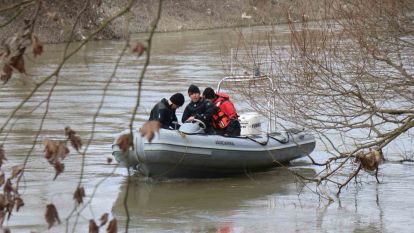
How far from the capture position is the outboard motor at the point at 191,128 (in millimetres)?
11988

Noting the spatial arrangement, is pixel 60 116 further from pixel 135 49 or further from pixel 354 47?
pixel 135 49

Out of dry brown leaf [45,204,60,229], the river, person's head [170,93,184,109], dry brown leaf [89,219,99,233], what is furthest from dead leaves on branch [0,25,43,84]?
person's head [170,93,184,109]

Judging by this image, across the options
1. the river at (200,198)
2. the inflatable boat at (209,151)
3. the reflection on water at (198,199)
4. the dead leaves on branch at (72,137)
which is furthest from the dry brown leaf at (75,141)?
the inflatable boat at (209,151)

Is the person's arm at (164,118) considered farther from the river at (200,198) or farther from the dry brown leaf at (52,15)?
the dry brown leaf at (52,15)

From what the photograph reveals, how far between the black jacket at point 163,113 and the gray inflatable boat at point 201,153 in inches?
10.8

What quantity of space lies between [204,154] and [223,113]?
663mm

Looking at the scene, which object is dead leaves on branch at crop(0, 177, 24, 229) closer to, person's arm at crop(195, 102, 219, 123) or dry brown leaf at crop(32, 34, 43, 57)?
dry brown leaf at crop(32, 34, 43, 57)

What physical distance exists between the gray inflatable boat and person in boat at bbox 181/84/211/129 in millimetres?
157

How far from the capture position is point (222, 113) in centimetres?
1245

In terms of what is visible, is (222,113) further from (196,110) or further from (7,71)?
(7,71)

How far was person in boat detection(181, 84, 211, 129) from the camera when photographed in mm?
12258

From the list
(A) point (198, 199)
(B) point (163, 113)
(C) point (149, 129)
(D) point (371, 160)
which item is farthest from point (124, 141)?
(B) point (163, 113)

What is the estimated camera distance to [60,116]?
1916 cm

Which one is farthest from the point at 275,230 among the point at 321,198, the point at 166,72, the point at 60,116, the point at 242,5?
the point at 242,5
